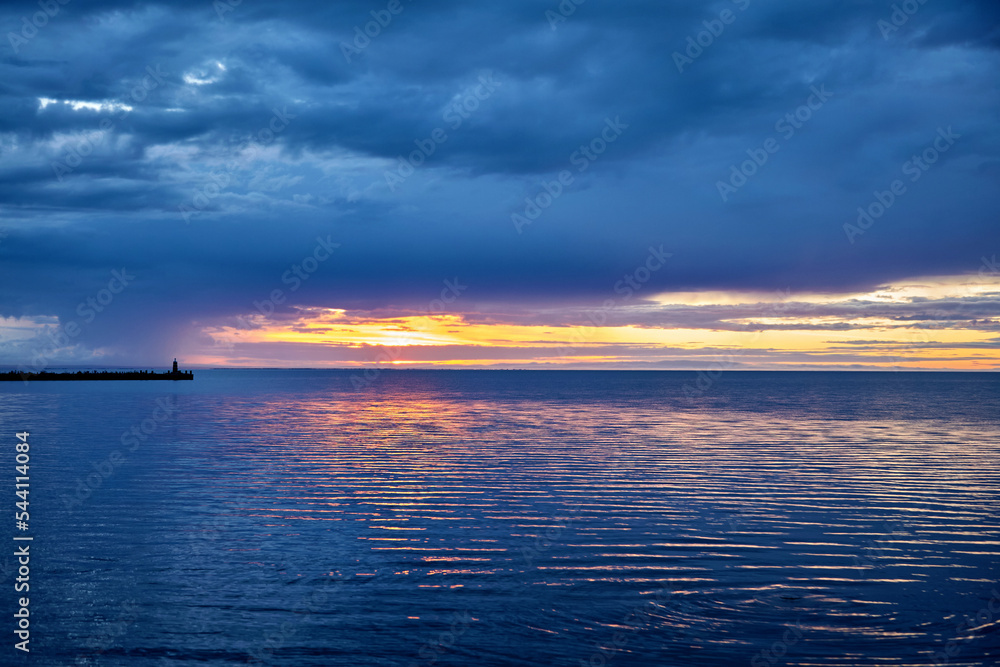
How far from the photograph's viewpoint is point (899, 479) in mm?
33000

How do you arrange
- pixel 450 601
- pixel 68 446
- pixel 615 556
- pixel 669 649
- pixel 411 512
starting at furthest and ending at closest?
pixel 68 446 < pixel 411 512 < pixel 615 556 < pixel 450 601 < pixel 669 649

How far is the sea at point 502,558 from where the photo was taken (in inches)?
550

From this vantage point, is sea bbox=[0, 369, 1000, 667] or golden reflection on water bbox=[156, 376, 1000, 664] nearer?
sea bbox=[0, 369, 1000, 667]

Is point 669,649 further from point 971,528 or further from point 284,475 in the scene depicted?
point 284,475

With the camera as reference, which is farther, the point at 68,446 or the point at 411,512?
the point at 68,446

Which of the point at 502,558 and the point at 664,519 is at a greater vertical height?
the point at 502,558

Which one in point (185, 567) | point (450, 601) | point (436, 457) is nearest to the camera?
point (450, 601)

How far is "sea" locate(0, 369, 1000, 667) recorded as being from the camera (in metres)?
14.0

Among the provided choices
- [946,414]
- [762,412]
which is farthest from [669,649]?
[946,414]

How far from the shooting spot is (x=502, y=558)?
64.7ft

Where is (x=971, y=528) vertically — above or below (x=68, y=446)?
below

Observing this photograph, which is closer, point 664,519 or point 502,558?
point 502,558

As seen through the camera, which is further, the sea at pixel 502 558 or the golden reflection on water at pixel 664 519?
the golden reflection on water at pixel 664 519

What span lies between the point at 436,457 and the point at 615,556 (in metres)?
22.2
